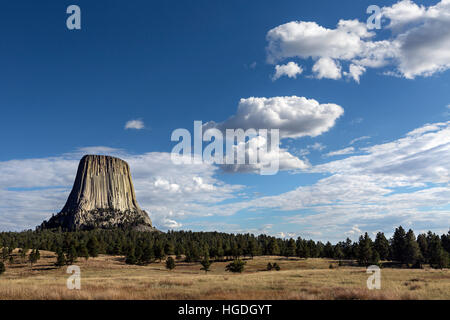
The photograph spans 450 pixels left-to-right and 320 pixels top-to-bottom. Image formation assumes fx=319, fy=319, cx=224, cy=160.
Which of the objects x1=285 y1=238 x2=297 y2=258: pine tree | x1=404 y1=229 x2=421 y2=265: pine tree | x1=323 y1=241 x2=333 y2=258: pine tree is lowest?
x1=323 y1=241 x2=333 y2=258: pine tree

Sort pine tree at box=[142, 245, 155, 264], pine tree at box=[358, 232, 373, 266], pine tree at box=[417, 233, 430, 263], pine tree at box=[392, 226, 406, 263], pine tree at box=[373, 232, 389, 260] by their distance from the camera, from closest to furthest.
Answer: pine tree at box=[358, 232, 373, 266]
pine tree at box=[392, 226, 406, 263]
pine tree at box=[142, 245, 155, 264]
pine tree at box=[417, 233, 430, 263]
pine tree at box=[373, 232, 389, 260]

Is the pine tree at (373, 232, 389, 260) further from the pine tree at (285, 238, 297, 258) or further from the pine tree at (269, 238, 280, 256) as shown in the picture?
the pine tree at (269, 238, 280, 256)

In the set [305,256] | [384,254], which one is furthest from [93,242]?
[384,254]

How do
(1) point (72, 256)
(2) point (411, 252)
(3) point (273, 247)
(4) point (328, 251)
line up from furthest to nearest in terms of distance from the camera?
(4) point (328, 251) < (3) point (273, 247) < (2) point (411, 252) < (1) point (72, 256)

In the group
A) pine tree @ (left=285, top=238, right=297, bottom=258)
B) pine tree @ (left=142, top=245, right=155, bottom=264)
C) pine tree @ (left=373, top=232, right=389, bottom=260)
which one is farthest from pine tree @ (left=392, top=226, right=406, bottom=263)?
pine tree @ (left=142, top=245, right=155, bottom=264)

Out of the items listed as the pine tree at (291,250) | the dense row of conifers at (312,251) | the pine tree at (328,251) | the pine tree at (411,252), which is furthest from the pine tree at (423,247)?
the pine tree at (291,250)

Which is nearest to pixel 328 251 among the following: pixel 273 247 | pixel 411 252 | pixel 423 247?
pixel 273 247

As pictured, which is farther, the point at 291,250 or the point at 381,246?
the point at 291,250

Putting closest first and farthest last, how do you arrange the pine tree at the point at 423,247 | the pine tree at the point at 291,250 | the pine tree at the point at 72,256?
the pine tree at the point at 72,256
the pine tree at the point at 423,247
the pine tree at the point at 291,250

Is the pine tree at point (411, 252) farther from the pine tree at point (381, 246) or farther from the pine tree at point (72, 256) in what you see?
the pine tree at point (72, 256)

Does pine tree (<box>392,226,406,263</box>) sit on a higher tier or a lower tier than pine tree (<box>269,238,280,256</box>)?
higher

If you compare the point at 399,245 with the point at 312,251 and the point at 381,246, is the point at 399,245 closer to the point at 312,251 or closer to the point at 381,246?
the point at 381,246
